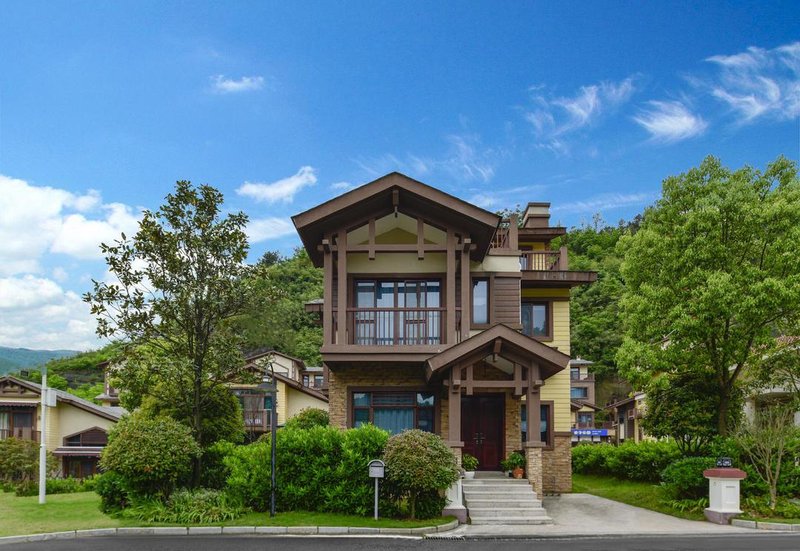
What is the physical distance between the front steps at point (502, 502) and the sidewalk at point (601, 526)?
17.0 inches

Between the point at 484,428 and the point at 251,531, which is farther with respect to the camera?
the point at 484,428

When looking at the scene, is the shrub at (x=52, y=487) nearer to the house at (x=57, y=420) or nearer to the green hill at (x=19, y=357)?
the house at (x=57, y=420)

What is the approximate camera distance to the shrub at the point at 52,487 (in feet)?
73.8

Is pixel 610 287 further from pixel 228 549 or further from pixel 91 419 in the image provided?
pixel 228 549

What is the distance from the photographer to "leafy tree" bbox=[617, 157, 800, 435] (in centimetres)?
1722

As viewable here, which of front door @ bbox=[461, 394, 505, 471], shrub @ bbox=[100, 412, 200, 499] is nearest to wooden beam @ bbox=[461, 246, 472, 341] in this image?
front door @ bbox=[461, 394, 505, 471]

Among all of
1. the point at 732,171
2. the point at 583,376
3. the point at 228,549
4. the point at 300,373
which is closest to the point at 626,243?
the point at 732,171

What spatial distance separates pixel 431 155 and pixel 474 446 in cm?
1278

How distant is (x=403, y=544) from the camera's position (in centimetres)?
1318

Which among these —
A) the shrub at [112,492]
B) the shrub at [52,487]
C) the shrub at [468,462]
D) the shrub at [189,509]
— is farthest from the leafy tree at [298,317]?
the shrub at [52,487]

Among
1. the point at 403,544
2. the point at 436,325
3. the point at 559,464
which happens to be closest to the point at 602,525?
the point at 403,544

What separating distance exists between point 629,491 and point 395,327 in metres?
8.67

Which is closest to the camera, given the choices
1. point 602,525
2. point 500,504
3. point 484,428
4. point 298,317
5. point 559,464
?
point 602,525

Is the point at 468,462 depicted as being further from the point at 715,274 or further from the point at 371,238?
the point at 715,274
